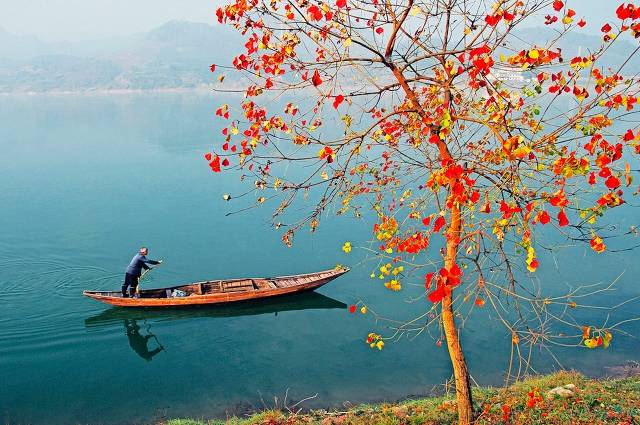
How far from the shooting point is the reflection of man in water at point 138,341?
16.2 meters

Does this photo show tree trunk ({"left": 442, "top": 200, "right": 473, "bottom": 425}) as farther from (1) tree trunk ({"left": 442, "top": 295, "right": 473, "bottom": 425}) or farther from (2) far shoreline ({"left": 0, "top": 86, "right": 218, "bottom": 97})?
(2) far shoreline ({"left": 0, "top": 86, "right": 218, "bottom": 97})

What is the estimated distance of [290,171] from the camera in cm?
4228

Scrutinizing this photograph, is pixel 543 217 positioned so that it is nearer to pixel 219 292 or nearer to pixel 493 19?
pixel 493 19

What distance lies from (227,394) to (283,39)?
10.3m

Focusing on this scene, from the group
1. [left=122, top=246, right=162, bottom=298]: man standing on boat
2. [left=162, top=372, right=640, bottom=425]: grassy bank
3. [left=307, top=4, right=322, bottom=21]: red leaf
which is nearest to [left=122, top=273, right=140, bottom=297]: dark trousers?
[left=122, top=246, right=162, bottom=298]: man standing on boat

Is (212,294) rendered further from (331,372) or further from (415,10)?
(415,10)

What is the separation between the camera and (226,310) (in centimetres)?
1883

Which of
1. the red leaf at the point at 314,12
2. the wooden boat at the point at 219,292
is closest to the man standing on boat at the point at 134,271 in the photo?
→ the wooden boat at the point at 219,292

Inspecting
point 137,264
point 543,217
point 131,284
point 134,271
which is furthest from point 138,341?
point 543,217

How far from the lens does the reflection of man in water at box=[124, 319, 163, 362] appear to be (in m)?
16.2

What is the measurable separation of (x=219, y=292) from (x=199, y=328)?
155 cm

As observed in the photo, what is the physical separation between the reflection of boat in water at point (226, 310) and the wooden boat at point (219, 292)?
396 millimetres

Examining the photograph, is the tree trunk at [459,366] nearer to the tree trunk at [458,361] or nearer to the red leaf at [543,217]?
the tree trunk at [458,361]

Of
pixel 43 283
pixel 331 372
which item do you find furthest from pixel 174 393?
pixel 43 283
